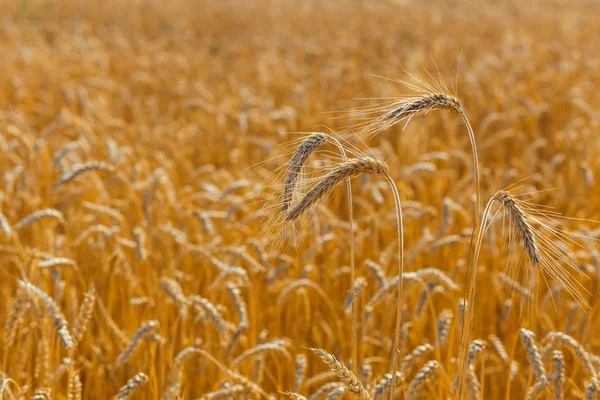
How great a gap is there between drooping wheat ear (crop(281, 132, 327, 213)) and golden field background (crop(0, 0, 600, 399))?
2.6 inches

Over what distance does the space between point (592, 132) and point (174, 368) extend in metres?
3.38

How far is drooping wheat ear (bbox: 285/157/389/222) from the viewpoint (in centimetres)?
111

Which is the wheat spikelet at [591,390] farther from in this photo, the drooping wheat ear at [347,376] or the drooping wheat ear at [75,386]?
the drooping wheat ear at [75,386]

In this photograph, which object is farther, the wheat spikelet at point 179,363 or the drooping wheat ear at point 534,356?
the wheat spikelet at point 179,363

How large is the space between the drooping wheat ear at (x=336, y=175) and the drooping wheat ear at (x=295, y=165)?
0.06 m

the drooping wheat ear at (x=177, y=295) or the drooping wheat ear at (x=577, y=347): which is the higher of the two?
the drooping wheat ear at (x=177, y=295)

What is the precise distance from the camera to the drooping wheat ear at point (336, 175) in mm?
1107

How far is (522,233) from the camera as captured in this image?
116 centimetres

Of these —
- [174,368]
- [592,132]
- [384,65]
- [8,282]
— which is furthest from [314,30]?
[174,368]

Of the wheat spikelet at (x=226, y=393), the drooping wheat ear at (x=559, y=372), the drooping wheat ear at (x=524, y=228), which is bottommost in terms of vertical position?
the wheat spikelet at (x=226, y=393)

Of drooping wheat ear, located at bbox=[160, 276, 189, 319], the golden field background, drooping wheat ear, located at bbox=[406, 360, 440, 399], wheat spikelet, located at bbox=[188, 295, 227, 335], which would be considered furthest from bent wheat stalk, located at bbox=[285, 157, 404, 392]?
drooping wheat ear, located at bbox=[160, 276, 189, 319]

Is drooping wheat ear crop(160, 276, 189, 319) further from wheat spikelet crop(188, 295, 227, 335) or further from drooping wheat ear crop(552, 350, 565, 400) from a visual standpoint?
drooping wheat ear crop(552, 350, 565, 400)

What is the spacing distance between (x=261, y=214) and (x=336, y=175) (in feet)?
4.84

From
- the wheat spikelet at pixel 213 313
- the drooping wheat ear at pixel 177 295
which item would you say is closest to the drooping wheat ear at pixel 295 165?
the wheat spikelet at pixel 213 313
